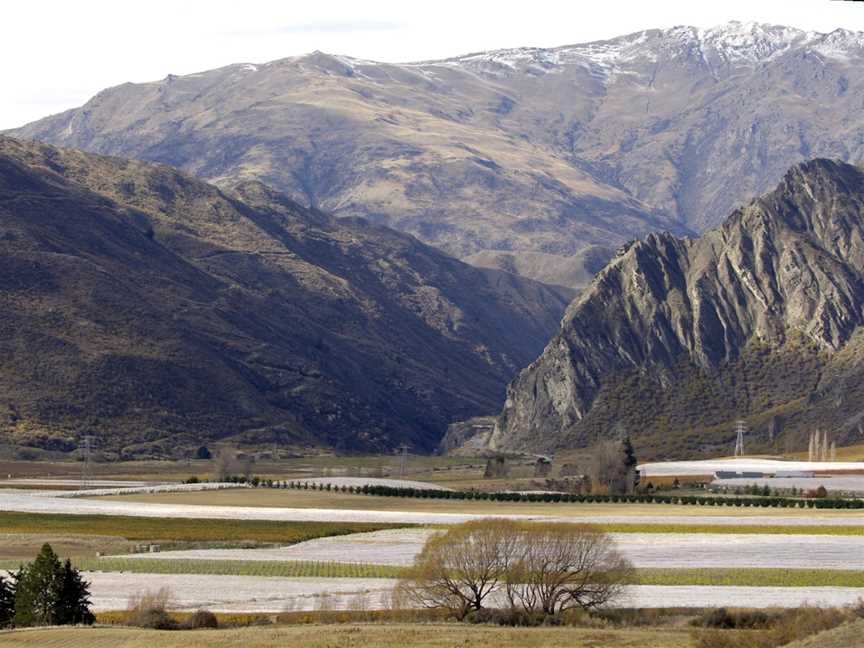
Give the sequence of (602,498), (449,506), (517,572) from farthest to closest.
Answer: (602,498) → (449,506) → (517,572)

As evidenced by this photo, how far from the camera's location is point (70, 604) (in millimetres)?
78125

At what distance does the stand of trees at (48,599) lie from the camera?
255ft

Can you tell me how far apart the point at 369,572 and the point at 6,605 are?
2419 centimetres

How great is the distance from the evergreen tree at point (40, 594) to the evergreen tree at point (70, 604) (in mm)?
173

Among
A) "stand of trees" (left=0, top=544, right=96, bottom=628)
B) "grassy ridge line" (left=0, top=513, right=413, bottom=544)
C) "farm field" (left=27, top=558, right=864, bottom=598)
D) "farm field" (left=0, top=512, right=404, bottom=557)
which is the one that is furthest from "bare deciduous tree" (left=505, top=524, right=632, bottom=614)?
"grassy ridge line" (left=0, top=513, right=413, bottom=544)

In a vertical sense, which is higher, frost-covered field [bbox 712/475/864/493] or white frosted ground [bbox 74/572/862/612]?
frost-covered field [bbox 712/475/864/493]

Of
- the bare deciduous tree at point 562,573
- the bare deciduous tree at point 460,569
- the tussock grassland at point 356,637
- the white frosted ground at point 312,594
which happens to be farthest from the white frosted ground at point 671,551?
the tussock grassland at point 356,637

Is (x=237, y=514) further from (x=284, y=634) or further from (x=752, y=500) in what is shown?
(x=284, y=634)

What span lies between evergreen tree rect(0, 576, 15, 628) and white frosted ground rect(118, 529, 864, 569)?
28231mm

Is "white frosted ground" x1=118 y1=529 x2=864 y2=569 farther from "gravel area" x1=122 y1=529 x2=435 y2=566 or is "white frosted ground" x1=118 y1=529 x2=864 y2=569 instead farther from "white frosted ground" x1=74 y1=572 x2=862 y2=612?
"white frosted ground" x1=74 y1=572 x2=862 y2=612

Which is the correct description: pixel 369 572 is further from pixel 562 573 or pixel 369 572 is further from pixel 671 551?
pixel 671 551

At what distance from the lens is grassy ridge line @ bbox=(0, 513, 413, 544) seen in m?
127

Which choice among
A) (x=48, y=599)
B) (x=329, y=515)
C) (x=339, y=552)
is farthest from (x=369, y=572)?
(x=329, y=515)

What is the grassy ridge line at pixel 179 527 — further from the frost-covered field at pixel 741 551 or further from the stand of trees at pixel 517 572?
the stand of trees at pixel 517 572
